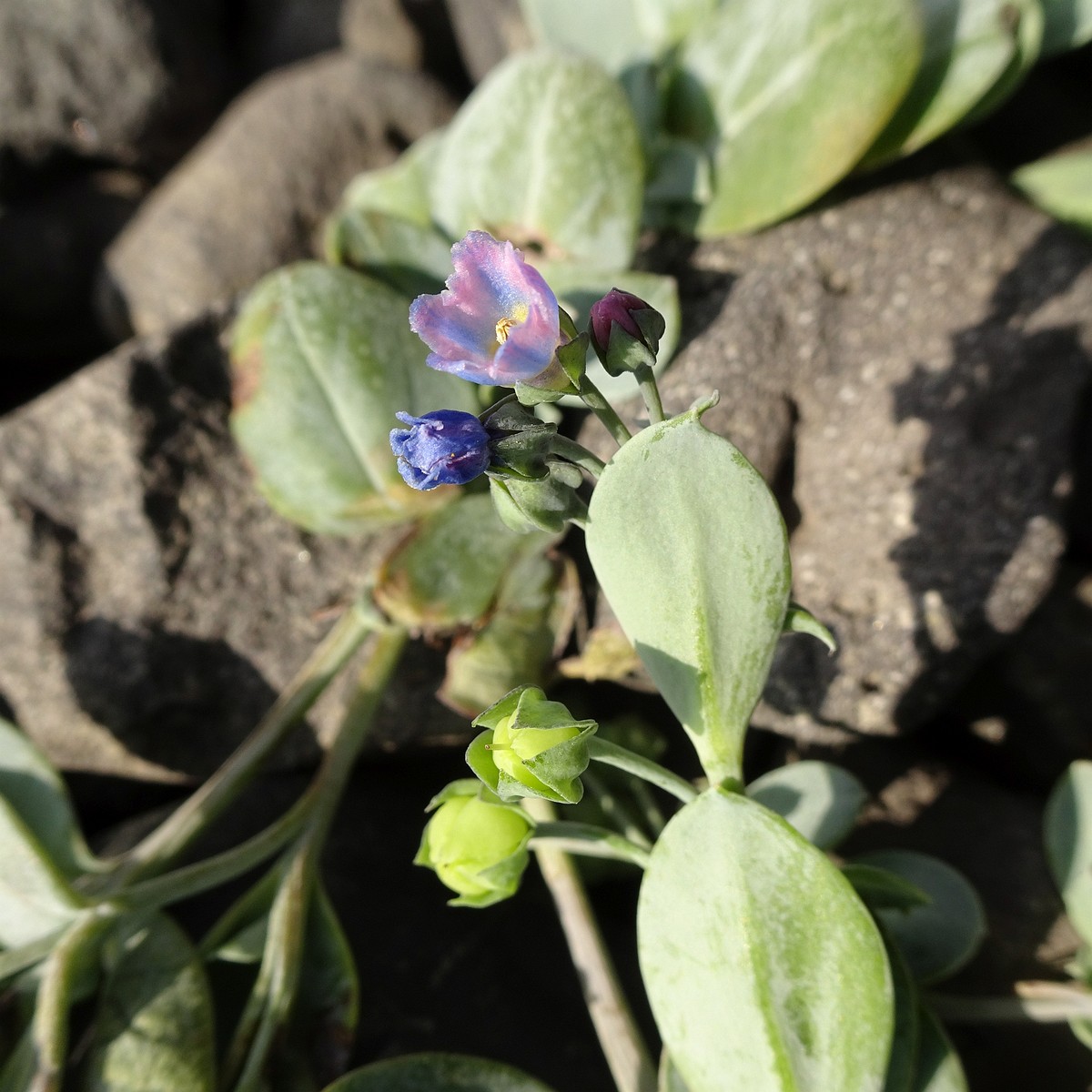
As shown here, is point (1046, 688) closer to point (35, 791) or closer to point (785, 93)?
point (785, 93)

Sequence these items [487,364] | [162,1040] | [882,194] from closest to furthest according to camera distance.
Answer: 1. [487,364]
2. [162,1040]
3. [882,194]

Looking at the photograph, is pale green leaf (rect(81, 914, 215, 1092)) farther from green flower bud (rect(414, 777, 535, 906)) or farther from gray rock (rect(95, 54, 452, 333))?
gray rock (rect(95, 54, 452, 333))

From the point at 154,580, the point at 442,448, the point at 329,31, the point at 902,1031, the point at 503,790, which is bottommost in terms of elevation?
the point at 902,1031

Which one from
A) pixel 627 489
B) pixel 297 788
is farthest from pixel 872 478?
pixel 297 788

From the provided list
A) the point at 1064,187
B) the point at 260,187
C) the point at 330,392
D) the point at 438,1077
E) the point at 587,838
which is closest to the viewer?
the point at 587,838

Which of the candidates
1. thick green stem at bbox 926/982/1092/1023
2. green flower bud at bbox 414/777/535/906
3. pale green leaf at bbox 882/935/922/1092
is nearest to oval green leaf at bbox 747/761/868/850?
pale green leaf at bbox 882/935/922/1092

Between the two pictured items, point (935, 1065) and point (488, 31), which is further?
point (488, 31)

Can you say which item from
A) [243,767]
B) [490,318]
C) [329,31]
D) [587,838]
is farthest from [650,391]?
A: [329,31]

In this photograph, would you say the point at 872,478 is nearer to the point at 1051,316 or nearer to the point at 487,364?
the point at 1051,316
